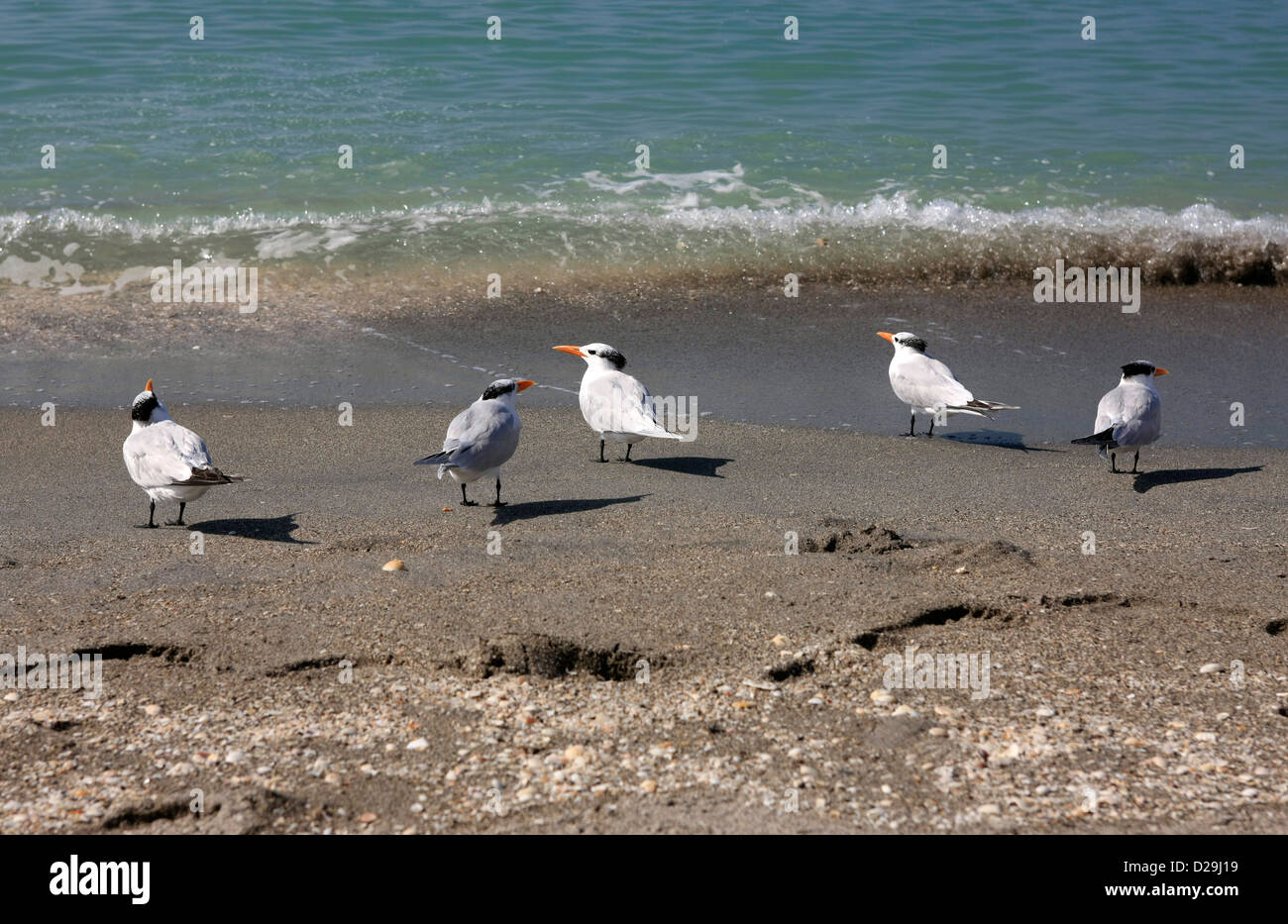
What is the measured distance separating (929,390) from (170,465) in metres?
4.40

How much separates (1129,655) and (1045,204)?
9101 mm

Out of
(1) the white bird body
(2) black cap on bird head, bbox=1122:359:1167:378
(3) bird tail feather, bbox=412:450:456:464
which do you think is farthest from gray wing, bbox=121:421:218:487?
(2) black cap on bird head, bbox=1122:359:1167:378

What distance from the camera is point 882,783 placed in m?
3.37

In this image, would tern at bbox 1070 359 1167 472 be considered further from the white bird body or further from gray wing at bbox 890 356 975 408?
gray wing at bbox 890 356 975 408

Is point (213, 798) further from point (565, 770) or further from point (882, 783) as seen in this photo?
point (882, 783)

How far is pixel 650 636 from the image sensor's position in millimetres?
4293

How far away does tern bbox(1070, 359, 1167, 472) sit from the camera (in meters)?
6.76

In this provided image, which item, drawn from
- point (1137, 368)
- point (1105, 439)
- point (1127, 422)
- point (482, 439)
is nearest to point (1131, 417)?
point (1127, 422)

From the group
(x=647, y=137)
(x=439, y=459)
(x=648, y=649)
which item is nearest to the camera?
(x=648, y=649)

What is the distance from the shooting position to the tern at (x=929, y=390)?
7363 mm

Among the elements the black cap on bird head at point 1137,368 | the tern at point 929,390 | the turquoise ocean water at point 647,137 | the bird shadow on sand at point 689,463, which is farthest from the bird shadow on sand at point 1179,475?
the turquoise ocean water at point 647,137

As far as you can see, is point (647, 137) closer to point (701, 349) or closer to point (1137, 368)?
point (701, 349)

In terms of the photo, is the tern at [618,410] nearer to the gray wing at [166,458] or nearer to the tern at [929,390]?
the tern at [929,390]

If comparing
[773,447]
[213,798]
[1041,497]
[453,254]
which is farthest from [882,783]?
[453,254]
